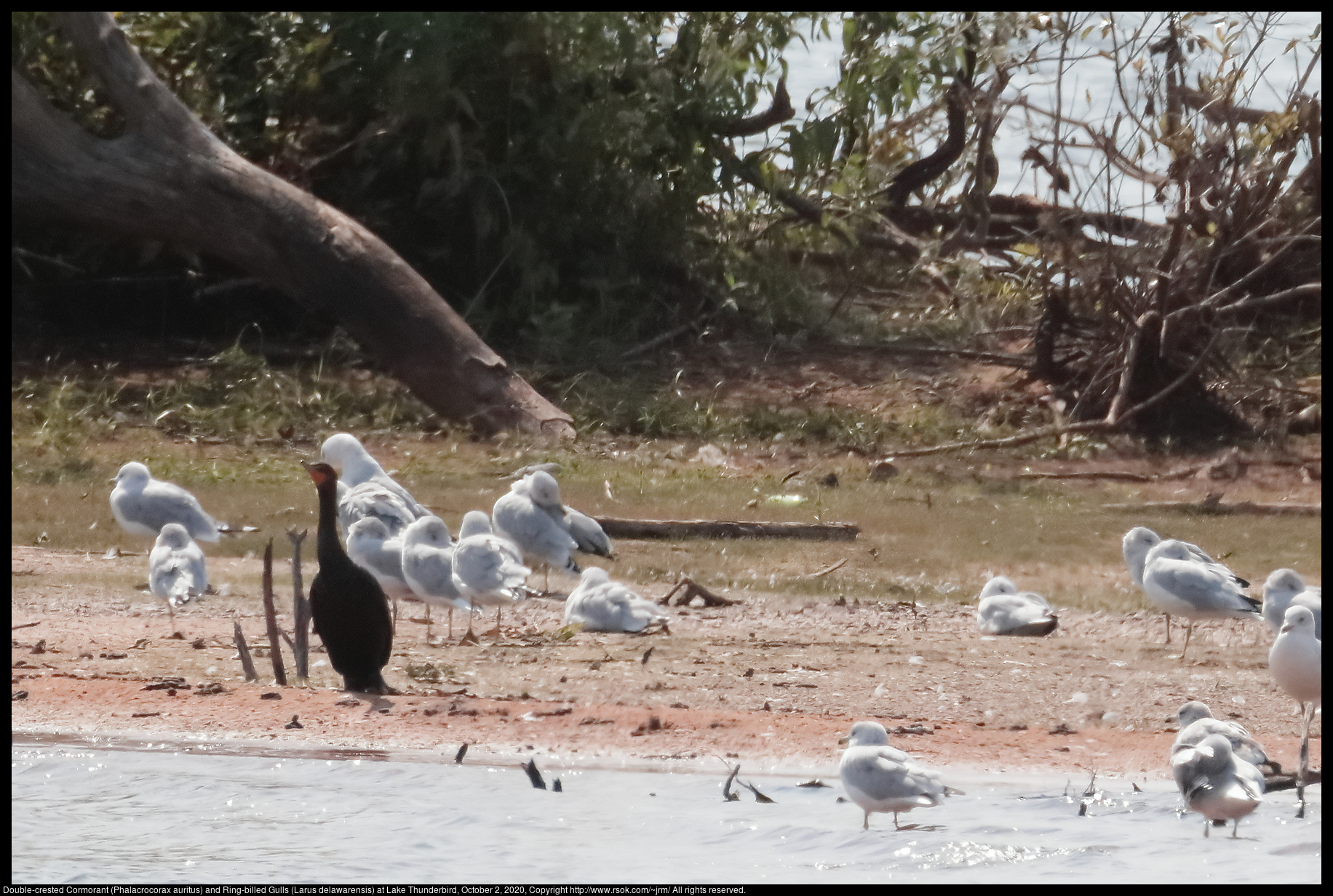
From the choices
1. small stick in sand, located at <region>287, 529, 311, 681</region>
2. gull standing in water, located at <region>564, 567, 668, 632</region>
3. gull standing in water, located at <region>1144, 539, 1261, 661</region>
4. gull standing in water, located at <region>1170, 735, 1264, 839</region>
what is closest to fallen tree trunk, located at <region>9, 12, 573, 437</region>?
gull standing in water, located at <region>564, 567, 668, 632</region>

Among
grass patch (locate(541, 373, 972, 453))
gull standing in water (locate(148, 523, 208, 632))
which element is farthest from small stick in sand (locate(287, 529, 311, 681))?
grass patch (locate(541, 373, 972, 453))

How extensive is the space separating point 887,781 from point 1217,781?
87cm

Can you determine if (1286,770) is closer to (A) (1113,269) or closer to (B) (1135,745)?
(B) (1135,745)

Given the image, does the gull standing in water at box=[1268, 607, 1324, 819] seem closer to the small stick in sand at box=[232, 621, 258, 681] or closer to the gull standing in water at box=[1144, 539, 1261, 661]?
the gull standing in water at box=[1144, 539, 1261, 661]

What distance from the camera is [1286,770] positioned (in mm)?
5273

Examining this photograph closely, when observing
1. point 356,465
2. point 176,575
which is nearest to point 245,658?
point 176,575

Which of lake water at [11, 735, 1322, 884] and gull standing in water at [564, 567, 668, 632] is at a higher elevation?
gull standing in water at [564, 567, 668, 632]

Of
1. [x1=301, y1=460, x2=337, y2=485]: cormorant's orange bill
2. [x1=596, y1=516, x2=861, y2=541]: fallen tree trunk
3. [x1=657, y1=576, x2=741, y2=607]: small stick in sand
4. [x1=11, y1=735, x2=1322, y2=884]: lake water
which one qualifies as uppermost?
[x1=301, y1=460, x2=337, y2=485]: cormorant's orange bill

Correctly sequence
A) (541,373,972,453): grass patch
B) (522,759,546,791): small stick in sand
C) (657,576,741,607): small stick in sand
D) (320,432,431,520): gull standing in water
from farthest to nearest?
(541,373,972,453): grass patch < (320,432,431,520): gull standing in water < (657,576,741,607): small stick in sand < (522,759,546,791): small stick in sand

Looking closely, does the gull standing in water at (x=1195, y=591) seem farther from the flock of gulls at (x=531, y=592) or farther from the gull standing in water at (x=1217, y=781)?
the gull standing in water at (x=1217, y=781)

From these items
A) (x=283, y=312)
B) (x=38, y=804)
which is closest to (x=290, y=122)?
(x=283, y=312)

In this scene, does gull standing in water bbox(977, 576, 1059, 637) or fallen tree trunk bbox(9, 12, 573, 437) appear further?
fallen tree trunk bbox(9, 12, 573, 437)

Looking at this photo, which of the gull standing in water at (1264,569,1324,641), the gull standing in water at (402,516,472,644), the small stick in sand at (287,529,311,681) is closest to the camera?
the small stick in sand at (287,529,311,681)

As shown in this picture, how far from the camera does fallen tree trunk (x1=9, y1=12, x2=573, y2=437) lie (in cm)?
1322
